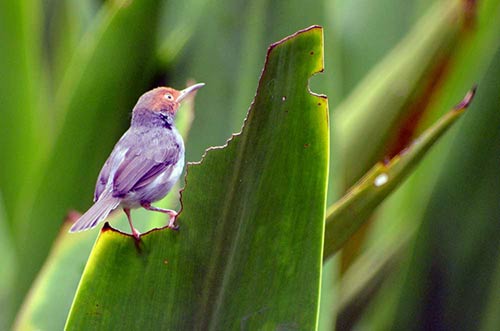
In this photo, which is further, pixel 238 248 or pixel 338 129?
pixel 338 129

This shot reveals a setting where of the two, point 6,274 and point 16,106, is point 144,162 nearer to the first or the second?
point 6,274

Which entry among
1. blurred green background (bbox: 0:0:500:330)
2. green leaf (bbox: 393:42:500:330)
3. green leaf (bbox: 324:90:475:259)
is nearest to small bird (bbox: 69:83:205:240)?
green leaf (bbox: 324:90:475:259)

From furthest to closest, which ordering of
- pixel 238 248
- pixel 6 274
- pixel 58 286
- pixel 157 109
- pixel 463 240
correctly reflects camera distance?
pixel 6 274 < pixel 463 240 < pixel 58 286 < pixel 157 109 < pixel 238 248

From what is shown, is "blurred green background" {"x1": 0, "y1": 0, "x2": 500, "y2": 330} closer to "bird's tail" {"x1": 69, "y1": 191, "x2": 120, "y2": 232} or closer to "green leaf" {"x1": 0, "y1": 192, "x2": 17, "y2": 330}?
"green leaf" {"x1": 0, "y1": 192, "x2": 17, "y2": 330}

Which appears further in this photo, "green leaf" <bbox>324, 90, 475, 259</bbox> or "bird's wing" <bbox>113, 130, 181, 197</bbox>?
"green leaf" <bbox>324, 90, 475, 259</bbox>

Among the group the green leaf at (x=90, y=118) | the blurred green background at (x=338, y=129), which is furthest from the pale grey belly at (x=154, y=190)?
the green leaf at (x=90, y=118)

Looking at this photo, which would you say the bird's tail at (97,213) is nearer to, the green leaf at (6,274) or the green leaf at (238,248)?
the green leaf at (238,248)

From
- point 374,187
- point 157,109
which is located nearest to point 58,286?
point 157,109

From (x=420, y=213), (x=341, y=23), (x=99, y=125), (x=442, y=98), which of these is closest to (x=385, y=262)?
(x=420, y=213)
